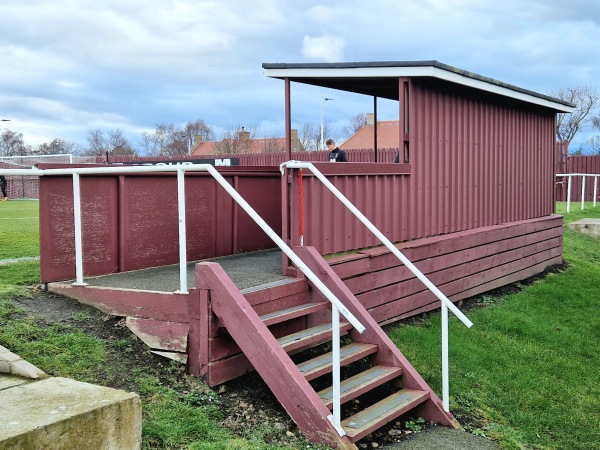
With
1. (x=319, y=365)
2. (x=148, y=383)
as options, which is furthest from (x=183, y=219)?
(x=319, y=365)

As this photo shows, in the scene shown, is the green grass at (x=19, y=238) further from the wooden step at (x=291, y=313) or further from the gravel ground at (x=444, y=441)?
the gravel ground at (x=444, y=441)

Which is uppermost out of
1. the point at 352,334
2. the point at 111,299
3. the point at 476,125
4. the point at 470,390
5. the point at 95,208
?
the point at 476,125

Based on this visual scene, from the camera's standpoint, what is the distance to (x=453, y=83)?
8.69 m

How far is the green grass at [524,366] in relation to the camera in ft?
17.4

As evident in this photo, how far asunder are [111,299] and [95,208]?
104 centimetres

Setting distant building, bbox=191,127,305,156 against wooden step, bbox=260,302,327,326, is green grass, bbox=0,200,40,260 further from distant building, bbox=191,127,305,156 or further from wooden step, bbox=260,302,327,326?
Answer: distant building, bbox=191,127,305,156

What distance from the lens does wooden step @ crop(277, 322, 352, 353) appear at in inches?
191

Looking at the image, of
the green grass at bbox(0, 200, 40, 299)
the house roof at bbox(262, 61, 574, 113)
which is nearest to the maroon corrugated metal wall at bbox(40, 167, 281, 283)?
the green grass at bbox(0, 200, 40, 299)

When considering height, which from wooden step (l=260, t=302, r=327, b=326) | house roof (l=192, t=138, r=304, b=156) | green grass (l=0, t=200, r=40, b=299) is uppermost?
house roof (l=192, t=138, r=304, b=156)

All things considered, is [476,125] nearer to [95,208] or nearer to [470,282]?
[470,282]

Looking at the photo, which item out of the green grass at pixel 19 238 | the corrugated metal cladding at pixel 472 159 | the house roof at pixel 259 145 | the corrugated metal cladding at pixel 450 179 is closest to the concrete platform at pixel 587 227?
the corrugated metal cladding at pixel 472 159

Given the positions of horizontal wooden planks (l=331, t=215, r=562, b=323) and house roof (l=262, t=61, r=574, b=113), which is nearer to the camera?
horizontal wooden planks (l=331, t=215, r=562, b=323)

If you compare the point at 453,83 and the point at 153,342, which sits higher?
the point at 453,83

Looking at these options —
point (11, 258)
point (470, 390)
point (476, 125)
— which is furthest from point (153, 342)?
point (476, 125)
